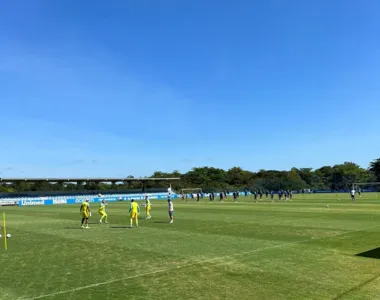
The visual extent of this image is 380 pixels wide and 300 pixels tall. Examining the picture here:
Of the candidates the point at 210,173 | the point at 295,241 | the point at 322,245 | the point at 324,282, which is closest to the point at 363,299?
the point at 324,282

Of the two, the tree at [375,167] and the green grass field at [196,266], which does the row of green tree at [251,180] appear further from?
the green grass field at [196,266]

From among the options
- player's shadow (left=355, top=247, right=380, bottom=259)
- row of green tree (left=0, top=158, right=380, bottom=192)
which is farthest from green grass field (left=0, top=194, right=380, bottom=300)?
row of green tree (left=0, top=158, right=380, bottom=192)

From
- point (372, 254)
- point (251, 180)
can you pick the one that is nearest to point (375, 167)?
point (251, 180)

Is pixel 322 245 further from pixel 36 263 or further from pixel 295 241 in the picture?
pixel 36 263

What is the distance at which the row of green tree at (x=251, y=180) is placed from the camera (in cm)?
11056

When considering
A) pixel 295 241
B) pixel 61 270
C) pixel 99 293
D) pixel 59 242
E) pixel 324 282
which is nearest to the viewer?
pixel 99 293

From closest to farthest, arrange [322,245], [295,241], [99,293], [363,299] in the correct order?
[363,299], [99,293], [322,245], [295,241]

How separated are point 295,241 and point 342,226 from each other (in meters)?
7.40

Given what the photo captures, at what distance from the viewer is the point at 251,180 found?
15425 cm

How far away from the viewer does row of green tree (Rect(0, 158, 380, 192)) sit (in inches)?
4353

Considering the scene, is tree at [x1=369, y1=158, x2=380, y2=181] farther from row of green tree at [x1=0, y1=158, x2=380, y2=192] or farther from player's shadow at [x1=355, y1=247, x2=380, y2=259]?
player's shadow at [x1=355, y1=247, x2=380, y2=259]

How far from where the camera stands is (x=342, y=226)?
926 inches

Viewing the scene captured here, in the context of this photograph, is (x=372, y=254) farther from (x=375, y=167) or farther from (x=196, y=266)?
(x=375, y=167)

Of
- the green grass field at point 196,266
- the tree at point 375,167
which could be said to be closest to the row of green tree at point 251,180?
the tree at point 375,167
